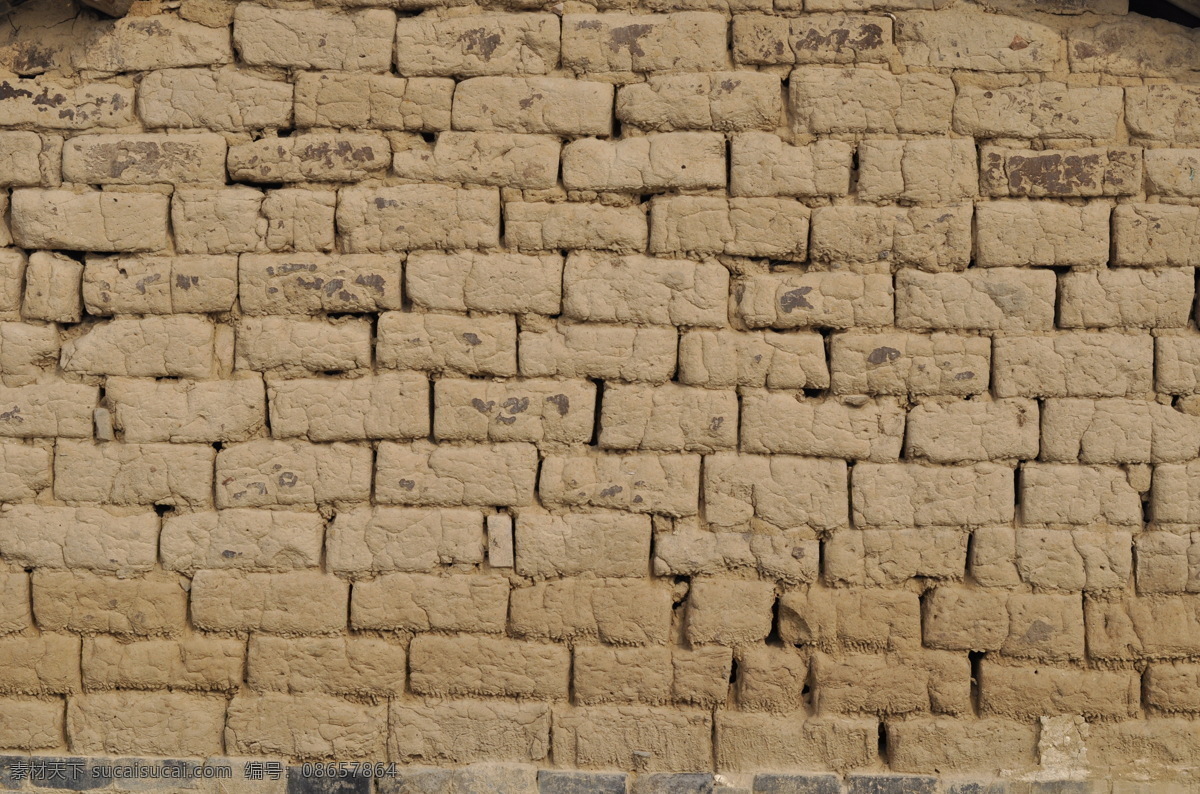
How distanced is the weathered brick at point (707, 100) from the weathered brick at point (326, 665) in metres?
2.48

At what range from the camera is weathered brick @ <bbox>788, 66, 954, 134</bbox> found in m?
4.08

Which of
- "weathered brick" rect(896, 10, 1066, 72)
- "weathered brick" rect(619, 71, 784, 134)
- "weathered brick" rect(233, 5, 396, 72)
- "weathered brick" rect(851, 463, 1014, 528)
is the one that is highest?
"weathered brick" rect(896, 10, 1066, 72)

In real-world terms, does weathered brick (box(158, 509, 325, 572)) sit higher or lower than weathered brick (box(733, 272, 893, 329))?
lower

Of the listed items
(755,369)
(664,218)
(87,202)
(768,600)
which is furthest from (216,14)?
(768,600)

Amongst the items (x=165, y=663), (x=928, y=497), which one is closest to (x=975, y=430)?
(x=928, y=497)

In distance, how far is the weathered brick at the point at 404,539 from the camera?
4.11 metres

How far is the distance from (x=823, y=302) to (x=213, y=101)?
2678 millimetres

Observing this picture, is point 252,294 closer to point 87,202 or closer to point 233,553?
point 87,202

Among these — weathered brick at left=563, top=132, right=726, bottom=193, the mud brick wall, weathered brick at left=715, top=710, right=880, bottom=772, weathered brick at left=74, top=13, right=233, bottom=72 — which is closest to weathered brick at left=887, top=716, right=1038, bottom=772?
the mud brick wall

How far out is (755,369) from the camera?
4.07 metres

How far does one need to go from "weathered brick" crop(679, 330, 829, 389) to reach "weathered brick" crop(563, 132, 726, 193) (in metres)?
0.64

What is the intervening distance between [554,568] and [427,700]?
78cm

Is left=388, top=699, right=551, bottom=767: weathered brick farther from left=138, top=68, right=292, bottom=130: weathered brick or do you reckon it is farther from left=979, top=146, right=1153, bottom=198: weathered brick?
left=979, top=146, right=1153, bottom=198: weathered brick

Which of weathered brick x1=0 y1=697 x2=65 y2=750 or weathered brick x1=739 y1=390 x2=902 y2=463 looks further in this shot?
weathered brick x1=0 y1=697 x2=65 y2=750
